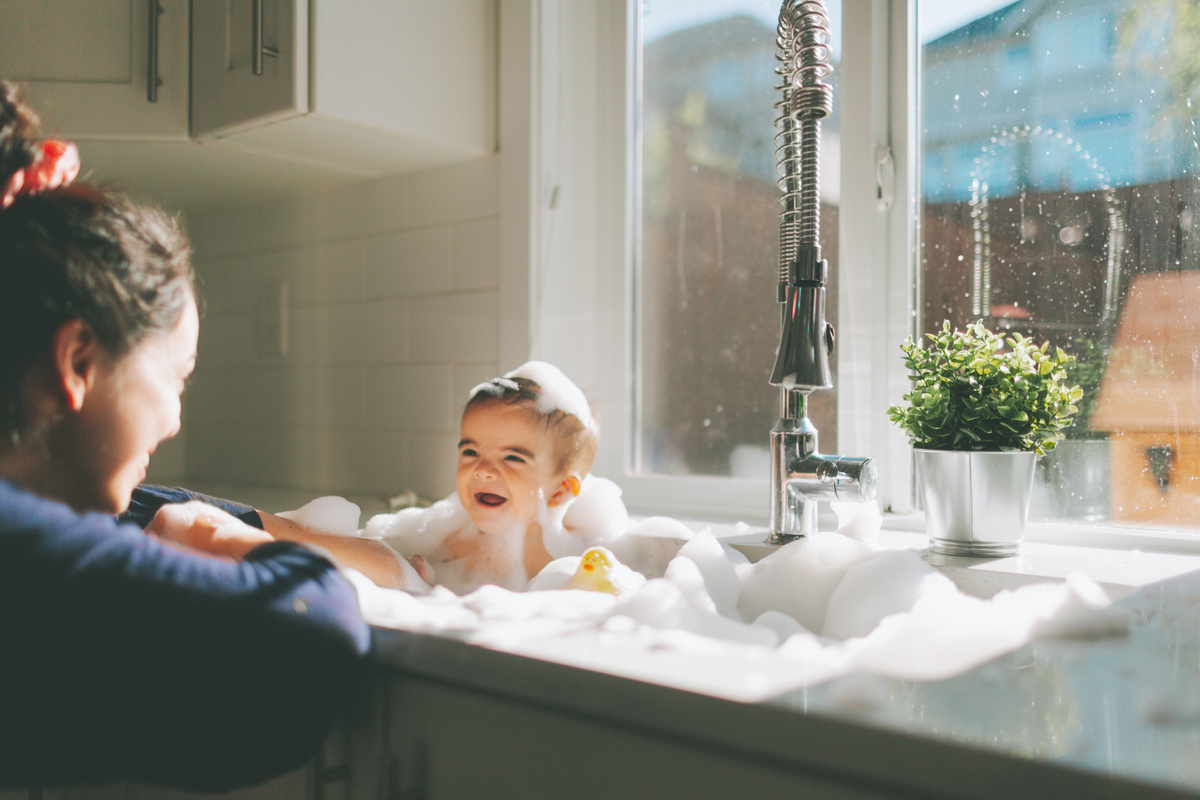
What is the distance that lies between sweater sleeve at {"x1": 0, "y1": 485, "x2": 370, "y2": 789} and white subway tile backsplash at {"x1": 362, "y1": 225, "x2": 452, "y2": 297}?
93 cm

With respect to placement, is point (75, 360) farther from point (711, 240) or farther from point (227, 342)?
point (227, 342)

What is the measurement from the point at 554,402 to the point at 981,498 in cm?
52

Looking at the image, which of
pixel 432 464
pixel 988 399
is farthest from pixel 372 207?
pixel 988 399

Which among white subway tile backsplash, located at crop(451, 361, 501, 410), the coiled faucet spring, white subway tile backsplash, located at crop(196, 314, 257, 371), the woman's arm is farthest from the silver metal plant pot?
white subway tile backsplash, located at crop(196, 314, 257, 371)

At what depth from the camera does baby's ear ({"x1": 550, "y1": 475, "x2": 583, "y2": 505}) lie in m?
1.12

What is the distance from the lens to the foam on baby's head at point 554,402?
111 centimetres

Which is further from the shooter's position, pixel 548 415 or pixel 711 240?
pixel 711 240

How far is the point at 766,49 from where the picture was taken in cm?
133

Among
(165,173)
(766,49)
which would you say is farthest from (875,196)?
(165,173)

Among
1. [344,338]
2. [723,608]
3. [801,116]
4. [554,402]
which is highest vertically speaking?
[801,116]

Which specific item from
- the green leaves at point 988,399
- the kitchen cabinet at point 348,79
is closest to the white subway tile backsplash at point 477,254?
the kitchen cabinet at point 348,79

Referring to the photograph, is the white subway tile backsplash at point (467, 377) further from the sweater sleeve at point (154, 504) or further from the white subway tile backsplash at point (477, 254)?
the sweater sleeve at point (154, 504)

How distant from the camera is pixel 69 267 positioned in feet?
1.88

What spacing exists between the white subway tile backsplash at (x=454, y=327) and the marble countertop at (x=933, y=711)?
85 cm
